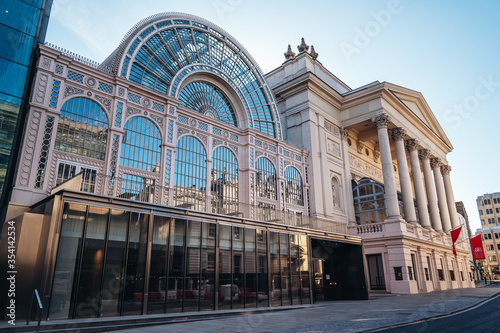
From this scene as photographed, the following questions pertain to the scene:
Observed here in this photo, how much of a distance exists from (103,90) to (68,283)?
39.0 ft

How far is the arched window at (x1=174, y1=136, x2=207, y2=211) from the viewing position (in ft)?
75.6

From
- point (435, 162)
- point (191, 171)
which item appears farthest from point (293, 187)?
point (435, 162)

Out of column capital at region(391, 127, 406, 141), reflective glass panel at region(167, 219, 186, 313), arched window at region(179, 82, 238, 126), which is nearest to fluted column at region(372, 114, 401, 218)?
column capital at region(391, 127, 406, 141)

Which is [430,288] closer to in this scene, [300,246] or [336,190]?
[336,190]

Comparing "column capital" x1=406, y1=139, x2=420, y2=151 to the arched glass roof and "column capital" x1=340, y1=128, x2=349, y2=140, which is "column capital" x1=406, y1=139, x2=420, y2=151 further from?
the arched glass roof

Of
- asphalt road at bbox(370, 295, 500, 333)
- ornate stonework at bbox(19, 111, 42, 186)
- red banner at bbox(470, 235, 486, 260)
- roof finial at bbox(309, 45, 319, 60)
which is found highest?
roof finial at bbox(309, 45, 319, 60)

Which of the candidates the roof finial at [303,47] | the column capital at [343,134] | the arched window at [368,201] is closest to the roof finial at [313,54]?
the roof finial at [303,47]

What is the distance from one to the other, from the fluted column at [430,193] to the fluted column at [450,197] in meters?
5.88

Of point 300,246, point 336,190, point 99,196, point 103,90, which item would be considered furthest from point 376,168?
point 99,196

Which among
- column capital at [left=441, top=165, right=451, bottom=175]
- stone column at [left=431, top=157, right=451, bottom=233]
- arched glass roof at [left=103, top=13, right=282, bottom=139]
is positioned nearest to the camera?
arched glass roof at [left=103, top=13, right=282, bottom=139]

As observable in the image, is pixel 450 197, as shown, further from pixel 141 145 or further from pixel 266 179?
pixel 141 145

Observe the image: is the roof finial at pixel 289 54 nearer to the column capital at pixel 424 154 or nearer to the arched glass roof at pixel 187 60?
the arched glass roof at pixel 187 60

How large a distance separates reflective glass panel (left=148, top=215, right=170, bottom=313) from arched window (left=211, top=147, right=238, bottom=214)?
30.9 feet

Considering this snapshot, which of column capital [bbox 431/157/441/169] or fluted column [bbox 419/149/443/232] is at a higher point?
column capital [bbox 431/157/441/169]
